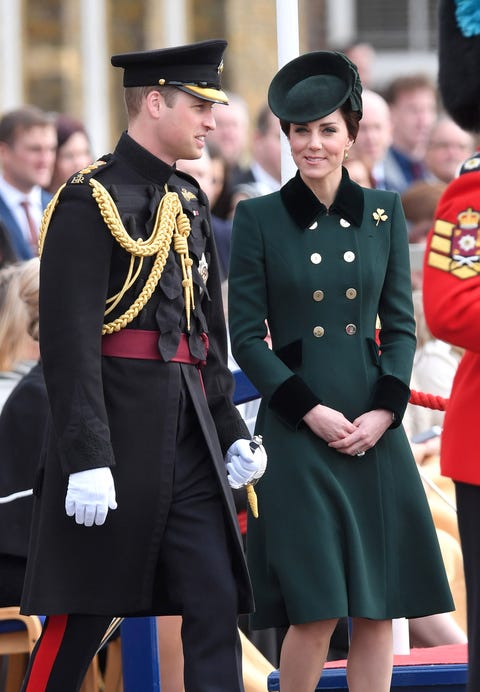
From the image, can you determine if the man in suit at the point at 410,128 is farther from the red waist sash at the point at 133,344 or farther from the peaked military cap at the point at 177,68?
the red waist sash at the point at 133,344

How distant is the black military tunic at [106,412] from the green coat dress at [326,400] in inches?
12.5

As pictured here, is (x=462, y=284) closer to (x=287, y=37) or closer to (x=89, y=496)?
(x=89, y=496)

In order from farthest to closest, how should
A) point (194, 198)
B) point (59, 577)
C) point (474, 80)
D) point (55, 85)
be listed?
point (55, 85)
point (194, 198)
point (59, 577)
point (474, 80)

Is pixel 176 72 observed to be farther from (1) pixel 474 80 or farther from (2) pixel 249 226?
(1) pixel 474 80

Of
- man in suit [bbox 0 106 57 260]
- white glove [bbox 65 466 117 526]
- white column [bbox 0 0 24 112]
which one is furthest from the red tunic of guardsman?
white column [bbox 0 0 24 112]

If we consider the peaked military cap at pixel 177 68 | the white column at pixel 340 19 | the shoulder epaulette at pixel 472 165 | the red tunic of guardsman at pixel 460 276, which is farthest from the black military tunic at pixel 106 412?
the white column at pixel 340 19

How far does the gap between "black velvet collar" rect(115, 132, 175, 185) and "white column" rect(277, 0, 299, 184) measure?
30.3 inches

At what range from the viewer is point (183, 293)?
474 cm

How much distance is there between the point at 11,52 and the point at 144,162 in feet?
54.4

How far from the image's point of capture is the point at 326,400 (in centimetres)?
502

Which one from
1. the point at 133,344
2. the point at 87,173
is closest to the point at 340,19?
the point at 87,173

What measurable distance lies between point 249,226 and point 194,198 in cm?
23

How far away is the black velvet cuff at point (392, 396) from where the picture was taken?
4.98 m

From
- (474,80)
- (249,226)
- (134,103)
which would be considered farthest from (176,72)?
(474,80)
